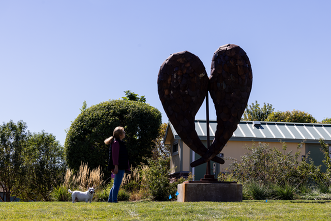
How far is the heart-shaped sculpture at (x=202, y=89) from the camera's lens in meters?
7.32

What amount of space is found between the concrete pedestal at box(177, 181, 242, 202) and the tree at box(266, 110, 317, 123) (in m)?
28.4

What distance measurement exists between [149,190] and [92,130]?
6.16 metres

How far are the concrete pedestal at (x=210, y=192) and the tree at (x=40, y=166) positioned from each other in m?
13.5

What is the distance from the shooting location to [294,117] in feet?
110

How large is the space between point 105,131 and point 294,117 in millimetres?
24865

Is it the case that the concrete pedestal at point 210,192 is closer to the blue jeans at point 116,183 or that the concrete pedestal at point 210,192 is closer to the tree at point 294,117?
the blue jeans at point 116,183

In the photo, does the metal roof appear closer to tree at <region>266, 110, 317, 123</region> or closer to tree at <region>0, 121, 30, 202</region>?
tree at <region>0, 121, 30, 202</region>

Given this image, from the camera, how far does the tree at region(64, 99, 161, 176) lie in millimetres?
14562

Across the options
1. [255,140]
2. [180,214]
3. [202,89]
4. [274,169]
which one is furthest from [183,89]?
[255,140]

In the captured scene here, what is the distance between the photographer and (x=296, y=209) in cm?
505

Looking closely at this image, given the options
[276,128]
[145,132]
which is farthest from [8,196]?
[276,128]

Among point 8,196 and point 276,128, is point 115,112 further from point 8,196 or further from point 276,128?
point 8,196

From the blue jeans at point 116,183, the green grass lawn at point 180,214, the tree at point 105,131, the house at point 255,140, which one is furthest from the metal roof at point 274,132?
the green grass lawn at point 180,214

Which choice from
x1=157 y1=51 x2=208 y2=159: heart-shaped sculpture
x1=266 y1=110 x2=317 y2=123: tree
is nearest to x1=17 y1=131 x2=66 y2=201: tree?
x1=157 y1=51 x2=208 y2=159: heart-shaped sculpture
